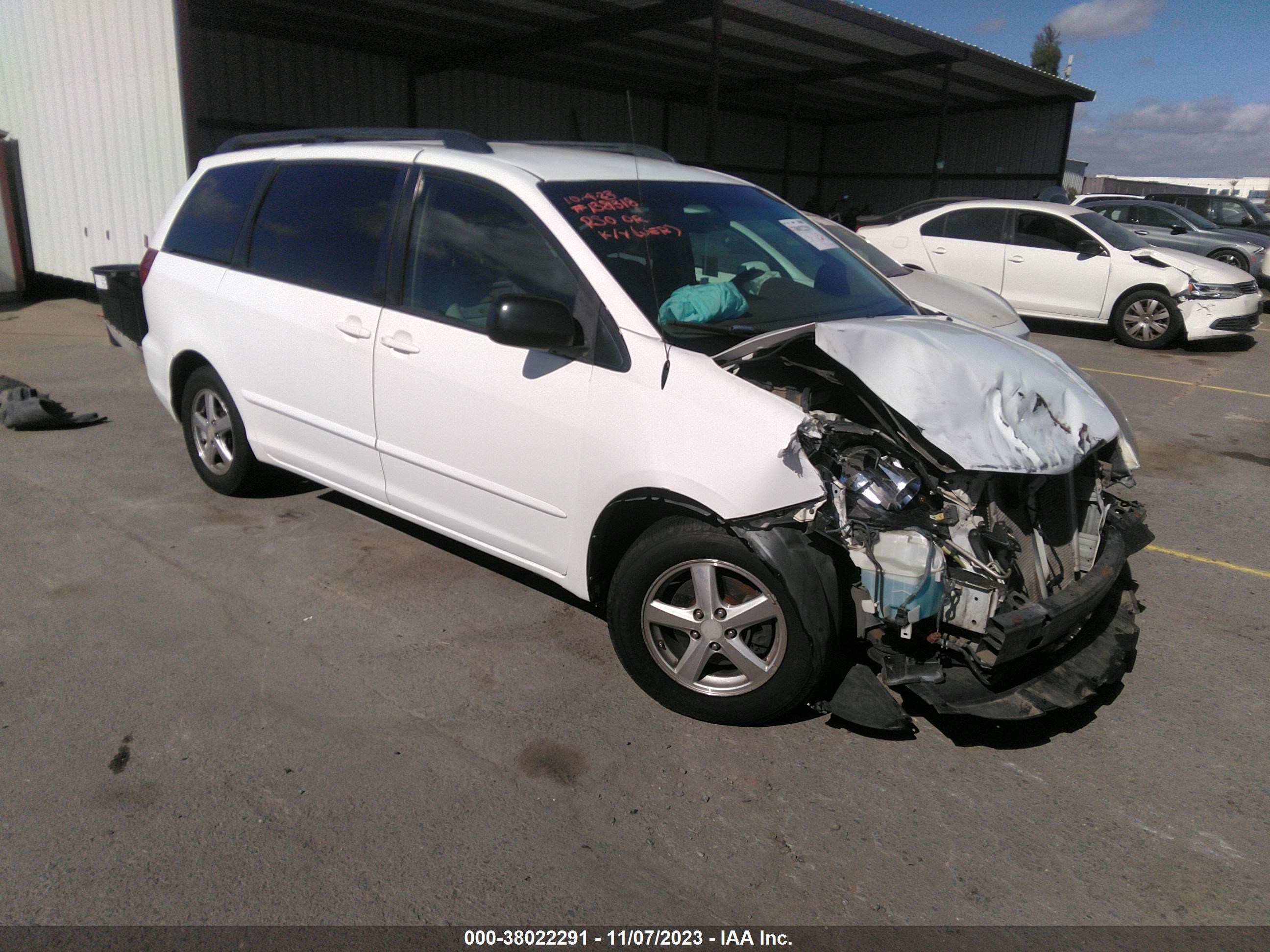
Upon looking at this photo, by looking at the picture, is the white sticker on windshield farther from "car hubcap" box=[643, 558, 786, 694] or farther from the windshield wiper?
"car hubcap" box=[643, 558, 786, 694]

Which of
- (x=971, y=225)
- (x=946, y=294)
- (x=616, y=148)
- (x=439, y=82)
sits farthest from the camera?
(x=439, y=82)

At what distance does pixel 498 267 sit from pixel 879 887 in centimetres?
254

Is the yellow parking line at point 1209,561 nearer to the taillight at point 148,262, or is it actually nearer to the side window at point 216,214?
the side window at point 216,214

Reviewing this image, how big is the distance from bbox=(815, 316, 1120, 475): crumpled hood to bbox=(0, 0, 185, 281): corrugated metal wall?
9608 millimetres

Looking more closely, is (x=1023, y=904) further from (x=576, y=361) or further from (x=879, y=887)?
(x=576, y=361)

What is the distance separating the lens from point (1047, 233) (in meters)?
11.6

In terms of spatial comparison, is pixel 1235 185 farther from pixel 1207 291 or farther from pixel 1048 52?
pixel 1207 291

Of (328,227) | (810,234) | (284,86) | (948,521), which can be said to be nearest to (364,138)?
(328,227)

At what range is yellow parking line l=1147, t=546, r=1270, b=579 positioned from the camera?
4.71m

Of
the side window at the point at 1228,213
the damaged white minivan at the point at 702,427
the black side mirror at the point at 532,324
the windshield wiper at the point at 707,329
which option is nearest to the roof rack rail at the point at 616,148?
the damaged white minivan at the point at 702,427

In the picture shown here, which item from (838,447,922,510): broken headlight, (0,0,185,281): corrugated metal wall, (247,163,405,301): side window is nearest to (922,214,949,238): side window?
(0,0,185,281): corrugated metal wall

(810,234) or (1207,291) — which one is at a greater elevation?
(810,234)

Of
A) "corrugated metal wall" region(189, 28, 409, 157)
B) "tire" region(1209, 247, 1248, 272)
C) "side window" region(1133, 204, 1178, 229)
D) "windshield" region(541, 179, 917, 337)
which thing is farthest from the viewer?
"side window" region(1133, 204, 1178, 229)

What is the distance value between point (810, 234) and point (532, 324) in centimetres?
179
